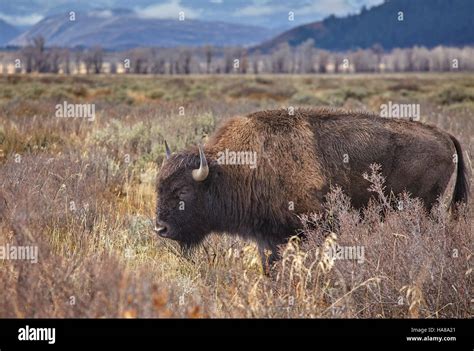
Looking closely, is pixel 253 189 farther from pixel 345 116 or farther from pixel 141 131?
pixel 141 131

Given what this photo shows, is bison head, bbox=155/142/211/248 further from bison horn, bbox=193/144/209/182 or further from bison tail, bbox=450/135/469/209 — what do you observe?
bison tail, bbox=450/135/469/209

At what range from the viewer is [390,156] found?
6.73 metres

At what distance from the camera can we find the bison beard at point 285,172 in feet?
20.8

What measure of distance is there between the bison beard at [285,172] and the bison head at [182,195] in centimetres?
1

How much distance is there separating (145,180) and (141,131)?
3.62 metres

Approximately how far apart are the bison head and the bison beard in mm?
10

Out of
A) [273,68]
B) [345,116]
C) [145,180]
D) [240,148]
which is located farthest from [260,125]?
[273,68]

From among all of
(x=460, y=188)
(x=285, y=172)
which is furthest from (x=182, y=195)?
(x=460, y=188)

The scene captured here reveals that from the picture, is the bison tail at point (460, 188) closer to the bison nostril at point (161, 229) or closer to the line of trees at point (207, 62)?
the bison nostril at point (161, 229)

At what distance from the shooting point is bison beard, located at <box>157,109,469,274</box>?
634cm

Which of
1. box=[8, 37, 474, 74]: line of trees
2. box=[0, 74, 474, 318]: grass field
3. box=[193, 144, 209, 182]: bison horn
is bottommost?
box=[0, 74, 474, 318]: grass field

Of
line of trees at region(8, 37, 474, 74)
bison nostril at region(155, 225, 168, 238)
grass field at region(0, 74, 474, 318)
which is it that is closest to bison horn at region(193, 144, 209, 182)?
bison nostril at region(155, 225, 168, 238)

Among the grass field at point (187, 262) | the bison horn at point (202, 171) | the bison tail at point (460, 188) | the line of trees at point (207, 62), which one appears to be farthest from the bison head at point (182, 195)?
the line of trees at point (207, 62)
